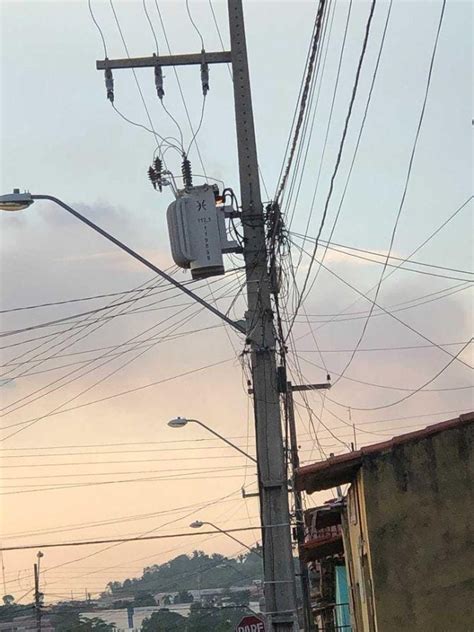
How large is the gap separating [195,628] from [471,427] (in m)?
72.7

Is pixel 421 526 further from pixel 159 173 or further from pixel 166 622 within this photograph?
pixel 166 622

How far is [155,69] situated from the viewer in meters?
15.2

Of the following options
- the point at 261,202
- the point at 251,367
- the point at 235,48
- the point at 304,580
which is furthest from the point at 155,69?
the point at 304,580

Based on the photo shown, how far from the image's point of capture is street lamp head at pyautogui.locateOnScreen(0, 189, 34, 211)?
13999 mm

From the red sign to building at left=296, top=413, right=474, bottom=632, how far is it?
4.31 m

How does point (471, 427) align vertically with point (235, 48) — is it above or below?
below

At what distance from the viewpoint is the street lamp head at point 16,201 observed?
1400 cm

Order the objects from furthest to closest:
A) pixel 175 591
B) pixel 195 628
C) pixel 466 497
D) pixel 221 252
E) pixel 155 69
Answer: pixel 175 591, pixel 195 628, pixel 155 69, pixel 221 252, pixel 466 497

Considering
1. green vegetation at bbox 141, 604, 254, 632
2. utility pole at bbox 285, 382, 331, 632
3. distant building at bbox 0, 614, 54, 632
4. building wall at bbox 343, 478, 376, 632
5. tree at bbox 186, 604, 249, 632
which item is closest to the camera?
building wall at bbox 343, 478, 376, 632

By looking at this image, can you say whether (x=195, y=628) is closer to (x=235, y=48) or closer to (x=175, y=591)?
(x=175, y=591)

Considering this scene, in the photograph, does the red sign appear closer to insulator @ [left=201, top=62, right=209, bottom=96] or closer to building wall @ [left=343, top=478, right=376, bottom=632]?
building wall @ [left=343, top=478, right=376, bottom=632]

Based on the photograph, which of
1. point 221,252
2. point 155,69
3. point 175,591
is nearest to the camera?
point 221,252

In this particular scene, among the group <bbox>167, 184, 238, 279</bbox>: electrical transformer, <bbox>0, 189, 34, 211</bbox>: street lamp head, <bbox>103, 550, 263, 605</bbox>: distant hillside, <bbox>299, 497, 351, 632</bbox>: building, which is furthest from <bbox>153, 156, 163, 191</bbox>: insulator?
<bbox>103, 550, 263, 605</bbox>: distant hillside

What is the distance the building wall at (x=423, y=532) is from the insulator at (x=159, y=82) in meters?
5.50
